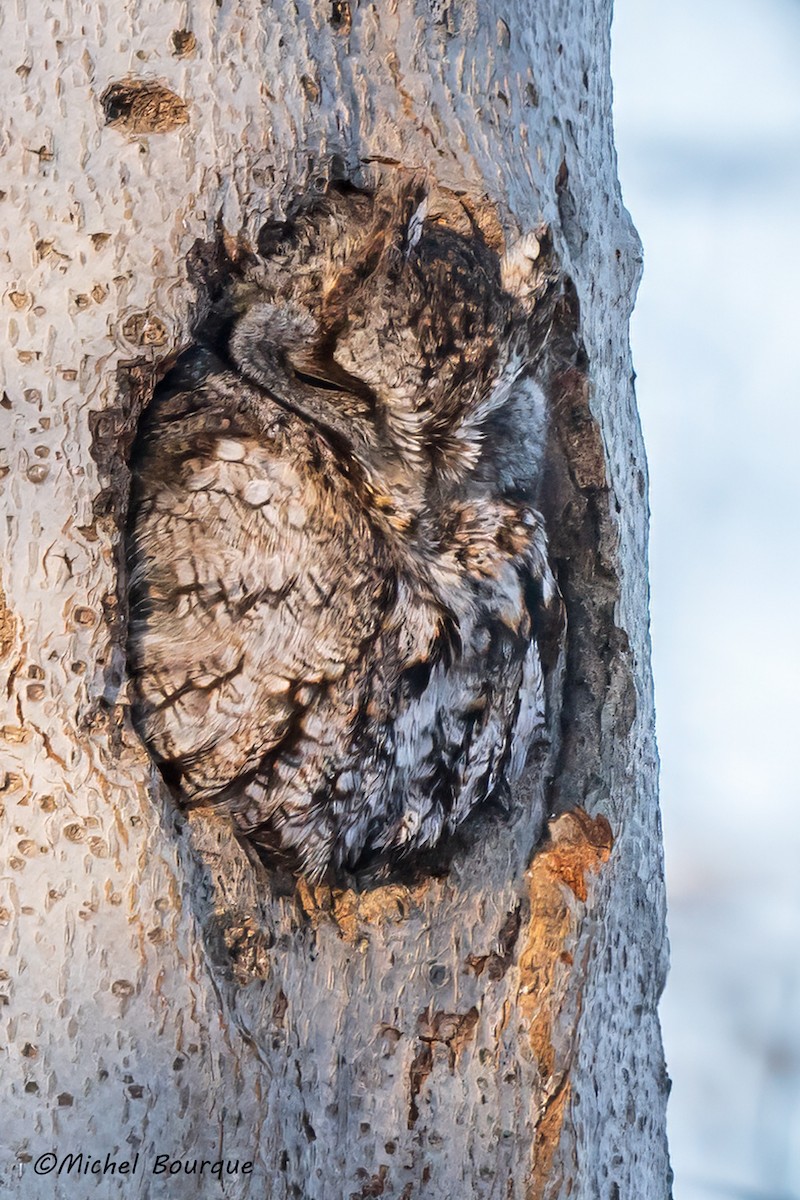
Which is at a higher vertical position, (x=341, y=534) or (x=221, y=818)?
(x=341, y=534)

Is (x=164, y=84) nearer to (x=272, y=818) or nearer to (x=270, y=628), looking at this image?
(x=270, y=628)

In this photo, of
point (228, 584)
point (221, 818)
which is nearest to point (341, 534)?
point (228, 584)

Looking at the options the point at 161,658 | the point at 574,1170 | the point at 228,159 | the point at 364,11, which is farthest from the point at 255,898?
the point at 364,11

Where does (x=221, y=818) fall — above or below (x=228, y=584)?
below

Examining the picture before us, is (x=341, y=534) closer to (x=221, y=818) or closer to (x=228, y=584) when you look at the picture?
(x=228, y=584)
